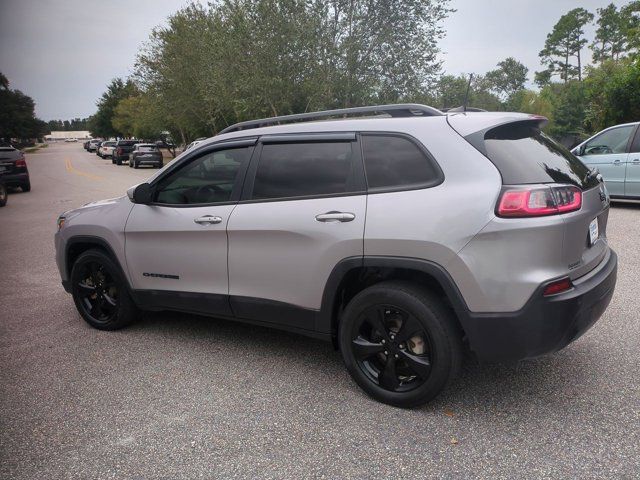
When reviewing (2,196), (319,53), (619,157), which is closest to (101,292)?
(619,157)

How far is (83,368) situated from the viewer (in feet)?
11.7

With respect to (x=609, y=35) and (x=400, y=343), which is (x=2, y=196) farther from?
(x=609, y=35)

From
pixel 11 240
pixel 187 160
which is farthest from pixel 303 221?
pixel 11 240

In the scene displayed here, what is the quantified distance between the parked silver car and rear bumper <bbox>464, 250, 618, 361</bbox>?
8.02 meters

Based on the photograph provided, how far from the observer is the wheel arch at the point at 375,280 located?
2613 mm

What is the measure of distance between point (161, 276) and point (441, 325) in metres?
2.29

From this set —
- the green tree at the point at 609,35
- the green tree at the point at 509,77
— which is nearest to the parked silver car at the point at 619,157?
the green tree at the point at 609,35

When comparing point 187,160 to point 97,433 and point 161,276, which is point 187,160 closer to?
point 161,276

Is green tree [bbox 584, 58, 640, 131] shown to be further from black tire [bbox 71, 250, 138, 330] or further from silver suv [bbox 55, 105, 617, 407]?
black tire [bbox 71, 250, 138, 330]

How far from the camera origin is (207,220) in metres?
3.53

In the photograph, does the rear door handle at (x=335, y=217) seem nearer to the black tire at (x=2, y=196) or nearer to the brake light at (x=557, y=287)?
the brake light at (x=557, y=287)

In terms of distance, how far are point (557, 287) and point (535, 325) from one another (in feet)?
0.75

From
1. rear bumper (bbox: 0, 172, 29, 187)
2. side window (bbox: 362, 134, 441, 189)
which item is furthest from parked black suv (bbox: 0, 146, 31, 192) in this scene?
side window (bbox: 362, 134, 441, 189)

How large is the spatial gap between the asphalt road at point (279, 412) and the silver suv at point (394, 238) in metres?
0.34
